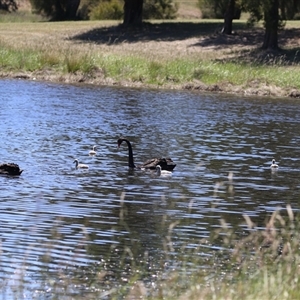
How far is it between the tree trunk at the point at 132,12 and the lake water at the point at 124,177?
27319mm

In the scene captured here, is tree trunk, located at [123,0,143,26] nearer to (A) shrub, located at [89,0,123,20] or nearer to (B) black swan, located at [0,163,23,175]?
(A) shrub, located at [89,0,123,20]

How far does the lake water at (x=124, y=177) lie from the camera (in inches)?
458

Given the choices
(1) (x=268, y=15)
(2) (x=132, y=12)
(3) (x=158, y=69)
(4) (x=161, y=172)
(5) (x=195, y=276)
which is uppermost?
(1) (x=268, y=15)

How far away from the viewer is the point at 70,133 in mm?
25125

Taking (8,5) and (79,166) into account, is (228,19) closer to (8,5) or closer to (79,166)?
(8,5)

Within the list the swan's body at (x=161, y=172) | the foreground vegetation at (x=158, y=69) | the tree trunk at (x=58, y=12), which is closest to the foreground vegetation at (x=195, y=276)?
the swan's body at (x=161, y=172)

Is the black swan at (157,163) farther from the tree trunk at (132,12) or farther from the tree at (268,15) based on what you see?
the tree trunk at (132,12)

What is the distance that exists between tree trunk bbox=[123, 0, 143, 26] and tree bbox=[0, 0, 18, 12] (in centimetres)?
2302

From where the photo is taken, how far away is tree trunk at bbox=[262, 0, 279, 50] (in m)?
47.6

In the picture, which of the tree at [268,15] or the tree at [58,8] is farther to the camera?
the tree at [58,8]

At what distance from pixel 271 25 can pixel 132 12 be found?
53.0 feet

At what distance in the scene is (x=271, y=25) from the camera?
161ft

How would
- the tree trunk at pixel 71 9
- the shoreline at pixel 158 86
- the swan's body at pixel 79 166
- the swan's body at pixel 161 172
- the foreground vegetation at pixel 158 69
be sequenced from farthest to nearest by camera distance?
the tree trunk at pixel 71 9, the foreground vegetation at pixel 158 69, the shoreline at pixel 158 86, the swan's body at pixel 79 166, the swan's body at pixel 161 172

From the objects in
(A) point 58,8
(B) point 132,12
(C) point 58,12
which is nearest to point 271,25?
(B) point 132,12
